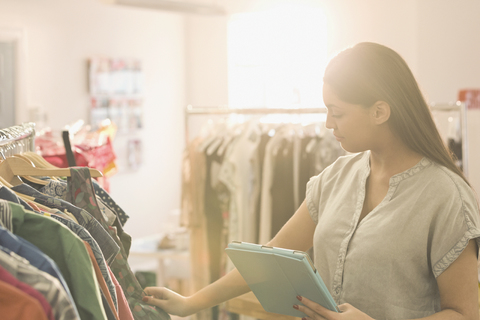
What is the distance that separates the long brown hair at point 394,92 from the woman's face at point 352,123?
17 millimetres

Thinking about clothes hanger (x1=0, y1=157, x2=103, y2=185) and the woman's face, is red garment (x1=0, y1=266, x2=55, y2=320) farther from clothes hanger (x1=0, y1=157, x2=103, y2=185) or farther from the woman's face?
the woman's face

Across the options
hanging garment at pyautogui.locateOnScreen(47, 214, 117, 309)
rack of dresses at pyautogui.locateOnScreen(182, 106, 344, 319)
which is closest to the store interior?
rack of dresses at pyautogui.locateOnScreen(182, 106, 344, 319)

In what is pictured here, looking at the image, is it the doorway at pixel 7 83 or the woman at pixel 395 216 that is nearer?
the woman at pixel 395 216

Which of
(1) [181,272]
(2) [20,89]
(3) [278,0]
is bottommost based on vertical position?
(1) [181,272]

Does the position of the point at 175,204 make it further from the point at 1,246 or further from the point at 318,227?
the point at 1,246

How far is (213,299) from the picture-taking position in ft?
4.70

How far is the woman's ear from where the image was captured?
4.10ft

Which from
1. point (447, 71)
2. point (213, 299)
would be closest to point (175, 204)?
point (447, 71)

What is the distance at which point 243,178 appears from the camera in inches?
103

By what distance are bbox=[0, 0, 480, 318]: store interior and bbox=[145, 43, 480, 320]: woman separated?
1.99 m

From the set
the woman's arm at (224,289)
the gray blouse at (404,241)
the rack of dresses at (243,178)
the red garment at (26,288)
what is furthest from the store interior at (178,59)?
the red garment at (26,288)

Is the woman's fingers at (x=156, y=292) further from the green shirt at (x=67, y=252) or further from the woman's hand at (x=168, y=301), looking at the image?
the green shirt at (x=67, y=252)

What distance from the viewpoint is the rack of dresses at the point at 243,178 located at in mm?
2529

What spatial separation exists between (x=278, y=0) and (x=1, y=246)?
482cm
